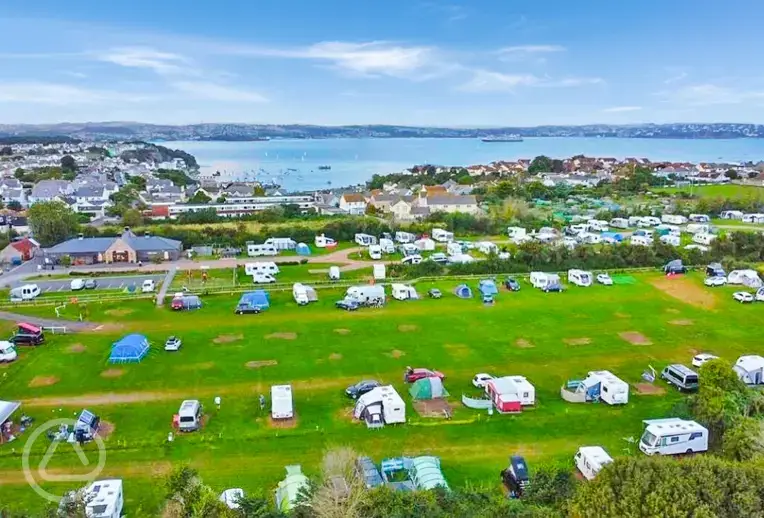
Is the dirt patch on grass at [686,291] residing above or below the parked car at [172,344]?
below

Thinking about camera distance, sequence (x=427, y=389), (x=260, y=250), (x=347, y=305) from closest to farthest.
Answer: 1. (x=427, y=389)
2. (x=347, y=305)
3. (x=260, y=250)

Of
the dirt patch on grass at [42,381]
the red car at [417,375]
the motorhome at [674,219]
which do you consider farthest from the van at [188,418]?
the motorhome at [674,219]

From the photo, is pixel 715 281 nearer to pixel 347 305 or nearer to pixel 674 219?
pixel 347 305

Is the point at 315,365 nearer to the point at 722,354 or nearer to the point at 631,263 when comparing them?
the point at 722,354

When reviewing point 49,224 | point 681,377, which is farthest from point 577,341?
point 49,224

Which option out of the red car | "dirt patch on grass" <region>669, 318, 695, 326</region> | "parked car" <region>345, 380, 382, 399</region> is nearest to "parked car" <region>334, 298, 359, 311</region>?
the red car

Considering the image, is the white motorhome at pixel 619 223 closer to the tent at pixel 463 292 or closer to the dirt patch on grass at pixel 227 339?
the tent at pixel 463 292

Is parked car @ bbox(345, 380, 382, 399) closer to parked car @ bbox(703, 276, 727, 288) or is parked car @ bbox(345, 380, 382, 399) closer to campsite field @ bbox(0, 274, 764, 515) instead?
campsite field @ bbox(0, 274, 764, 515)
